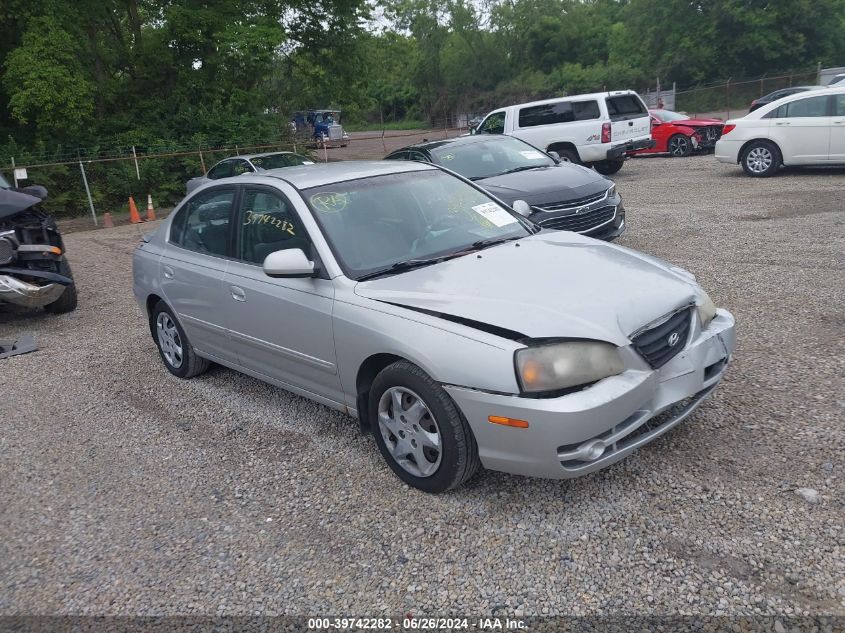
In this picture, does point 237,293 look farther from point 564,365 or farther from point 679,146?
point 679,146

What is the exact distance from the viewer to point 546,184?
844cm

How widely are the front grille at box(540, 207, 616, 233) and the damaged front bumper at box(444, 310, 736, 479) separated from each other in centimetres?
466

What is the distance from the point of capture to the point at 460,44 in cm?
6253

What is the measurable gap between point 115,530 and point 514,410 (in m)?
2.12

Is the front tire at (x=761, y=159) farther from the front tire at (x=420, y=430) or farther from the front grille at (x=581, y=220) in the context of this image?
the front tire at (x=420, y=430)

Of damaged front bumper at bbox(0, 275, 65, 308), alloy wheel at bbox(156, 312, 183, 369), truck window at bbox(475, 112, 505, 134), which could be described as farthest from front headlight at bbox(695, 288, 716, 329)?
truck window at bbox(475, 112, 505, 134)

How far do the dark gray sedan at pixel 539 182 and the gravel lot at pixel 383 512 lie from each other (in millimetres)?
2803

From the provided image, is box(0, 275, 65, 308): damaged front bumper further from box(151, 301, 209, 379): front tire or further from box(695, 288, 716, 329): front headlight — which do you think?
box(695, 288, 716, 329): front headlight

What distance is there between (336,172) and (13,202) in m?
4.53

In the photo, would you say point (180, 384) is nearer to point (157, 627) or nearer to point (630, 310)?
point (157, 627)

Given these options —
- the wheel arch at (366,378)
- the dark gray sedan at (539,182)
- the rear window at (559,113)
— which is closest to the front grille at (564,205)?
the dark gray sedan at (539,182)

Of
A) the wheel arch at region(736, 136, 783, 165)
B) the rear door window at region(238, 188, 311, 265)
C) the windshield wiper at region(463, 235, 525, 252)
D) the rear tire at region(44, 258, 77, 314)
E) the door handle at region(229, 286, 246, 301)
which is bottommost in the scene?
the rear tire at region(44, 258, 77, 314)

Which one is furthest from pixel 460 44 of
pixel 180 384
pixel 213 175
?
pixel 180 384

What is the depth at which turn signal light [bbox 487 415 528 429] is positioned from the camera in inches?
123
